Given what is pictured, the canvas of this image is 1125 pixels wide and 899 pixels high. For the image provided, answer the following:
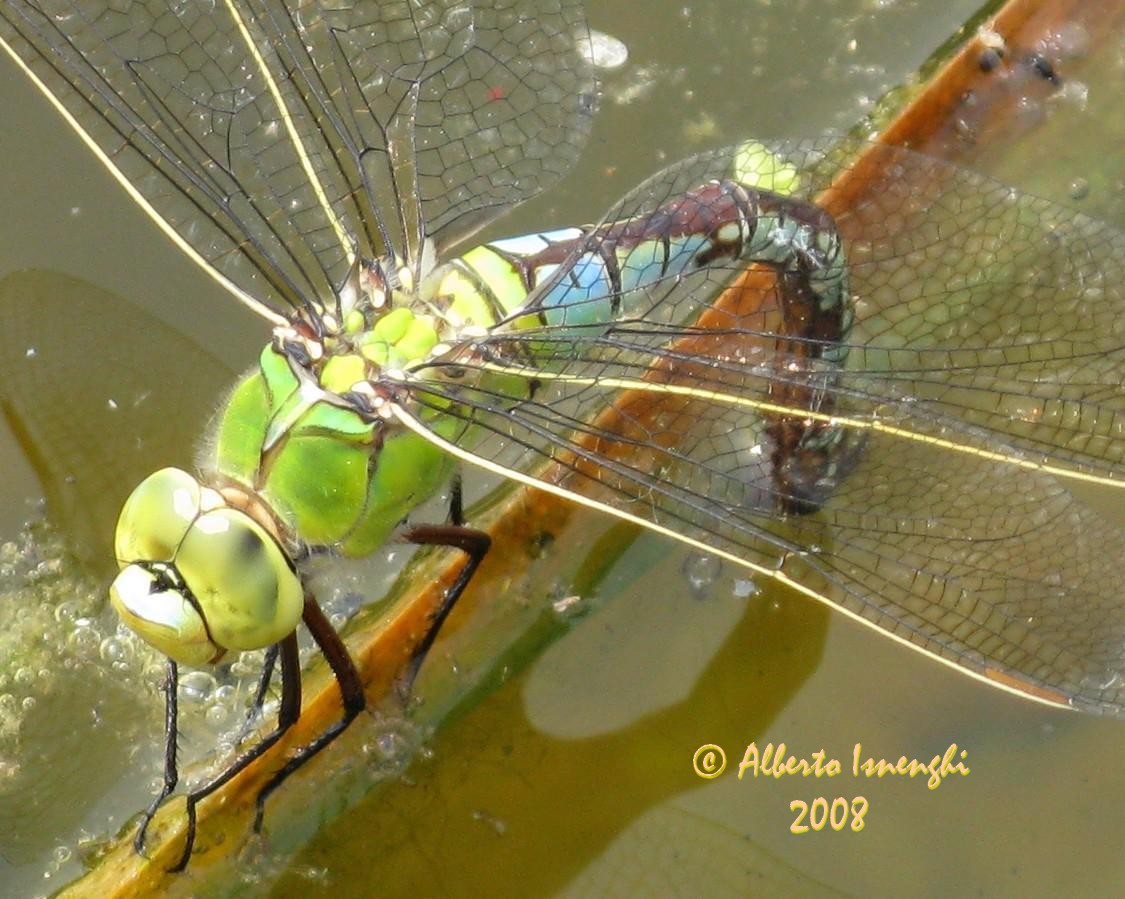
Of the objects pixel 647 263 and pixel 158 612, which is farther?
pixel 647 263

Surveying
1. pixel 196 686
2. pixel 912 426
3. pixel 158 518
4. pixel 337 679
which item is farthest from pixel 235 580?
pixel 912 426

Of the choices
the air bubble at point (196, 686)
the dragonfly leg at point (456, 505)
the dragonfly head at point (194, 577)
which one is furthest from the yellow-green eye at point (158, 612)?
the dragonfly leg at point (456, 505)

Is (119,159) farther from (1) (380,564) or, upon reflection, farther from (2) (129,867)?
(2) (129,867)

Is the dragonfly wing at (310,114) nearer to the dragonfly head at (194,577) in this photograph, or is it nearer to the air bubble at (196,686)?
the dragonfly head at (194,577)

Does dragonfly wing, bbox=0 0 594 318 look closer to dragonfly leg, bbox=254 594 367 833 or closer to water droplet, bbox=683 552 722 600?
dragonfly leg, bbox=254 594 367 833

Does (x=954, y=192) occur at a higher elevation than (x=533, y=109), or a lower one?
lower

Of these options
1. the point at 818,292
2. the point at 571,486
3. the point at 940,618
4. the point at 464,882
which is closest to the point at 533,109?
the point at 818,292

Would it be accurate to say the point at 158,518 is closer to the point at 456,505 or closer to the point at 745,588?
the point at 456,505

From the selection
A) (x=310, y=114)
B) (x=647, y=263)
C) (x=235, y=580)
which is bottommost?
(x=647, y=263)
